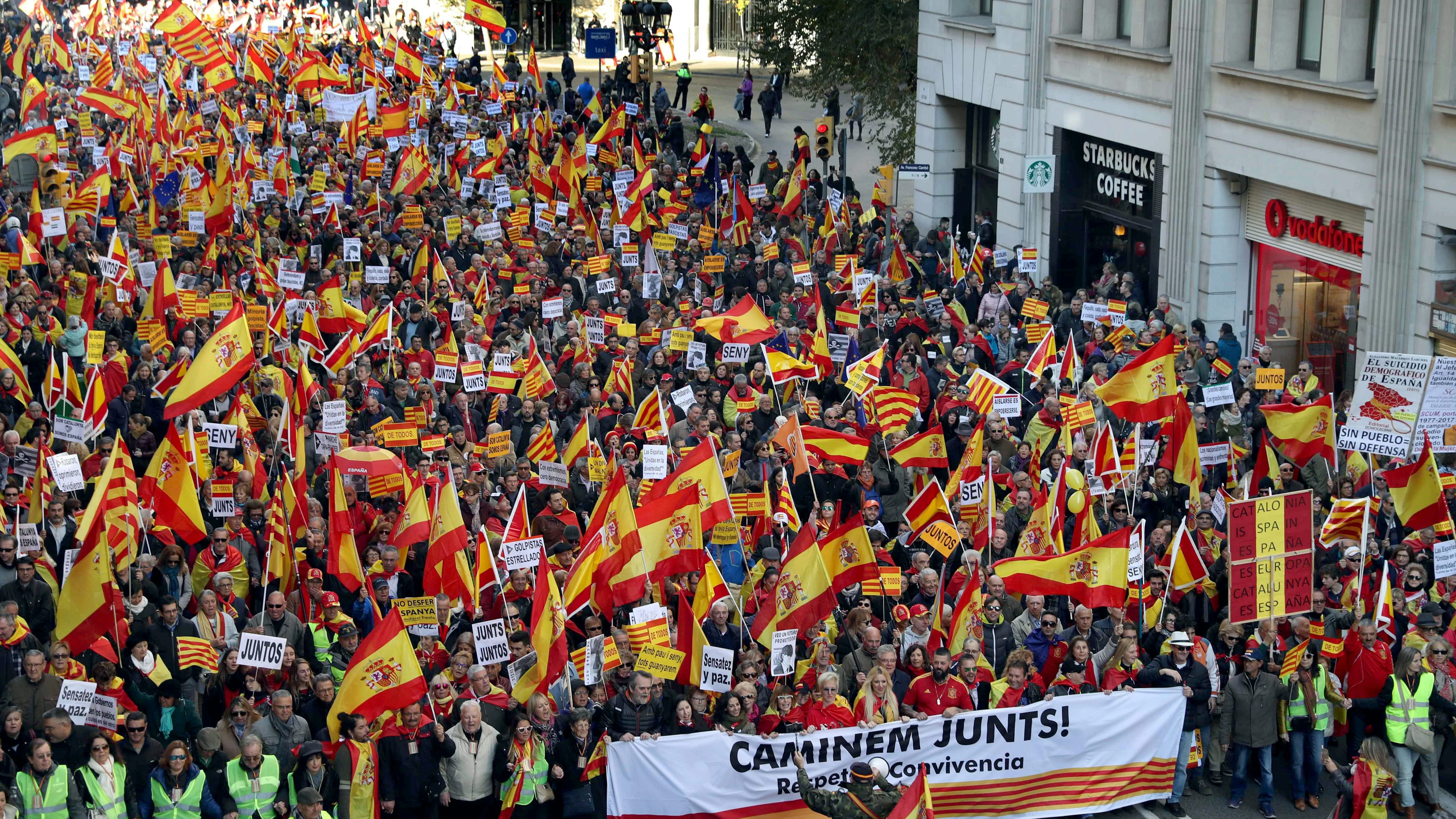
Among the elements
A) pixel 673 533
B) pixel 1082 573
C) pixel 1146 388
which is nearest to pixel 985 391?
pixel 1146 388

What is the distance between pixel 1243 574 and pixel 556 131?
24.9 meters

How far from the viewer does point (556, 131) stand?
3628 centimetres

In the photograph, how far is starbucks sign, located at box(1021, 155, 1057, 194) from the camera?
28.0m

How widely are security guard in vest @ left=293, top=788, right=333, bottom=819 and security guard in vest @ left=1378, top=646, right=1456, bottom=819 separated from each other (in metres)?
7.20

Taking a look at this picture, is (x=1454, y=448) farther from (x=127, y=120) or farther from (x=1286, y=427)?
(x=127, y=120)

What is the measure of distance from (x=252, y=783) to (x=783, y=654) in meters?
3.77

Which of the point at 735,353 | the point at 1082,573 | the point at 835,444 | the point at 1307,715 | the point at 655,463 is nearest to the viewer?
the point at 1307,715

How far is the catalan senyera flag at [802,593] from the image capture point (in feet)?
43.9

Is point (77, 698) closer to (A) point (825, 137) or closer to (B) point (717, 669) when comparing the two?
(B) point (717, 669)

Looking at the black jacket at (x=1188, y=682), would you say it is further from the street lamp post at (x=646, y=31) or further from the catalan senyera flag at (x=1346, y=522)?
the street lamp post at (x=646, y=31)

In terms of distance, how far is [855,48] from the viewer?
35406 millimetres

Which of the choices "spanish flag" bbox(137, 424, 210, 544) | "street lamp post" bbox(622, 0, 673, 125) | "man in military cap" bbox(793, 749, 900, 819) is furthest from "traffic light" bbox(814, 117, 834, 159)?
"man in military cap" bbox(793, 749, 900, 819)

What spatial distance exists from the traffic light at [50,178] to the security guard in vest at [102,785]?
726 inches

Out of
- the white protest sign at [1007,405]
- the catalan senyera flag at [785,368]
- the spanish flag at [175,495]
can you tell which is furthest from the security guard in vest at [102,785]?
the white protest sign at [1007,405]
